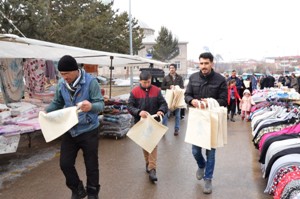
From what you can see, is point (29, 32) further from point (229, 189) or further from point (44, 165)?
point (229, 189)

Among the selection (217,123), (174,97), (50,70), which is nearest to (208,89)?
(217,123)

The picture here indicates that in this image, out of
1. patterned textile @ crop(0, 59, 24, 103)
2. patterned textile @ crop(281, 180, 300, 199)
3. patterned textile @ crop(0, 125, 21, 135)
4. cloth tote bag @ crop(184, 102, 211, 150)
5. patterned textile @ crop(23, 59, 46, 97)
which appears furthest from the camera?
patterned textile @ crop(23, 59, 46, 97)

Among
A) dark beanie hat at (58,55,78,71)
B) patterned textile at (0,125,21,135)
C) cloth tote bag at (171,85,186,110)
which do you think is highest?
dark beanie hat at (58,55,78,71)

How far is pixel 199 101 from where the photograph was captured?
3.94m

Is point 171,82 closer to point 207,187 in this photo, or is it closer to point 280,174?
point 207,187

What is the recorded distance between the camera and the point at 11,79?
800 cm

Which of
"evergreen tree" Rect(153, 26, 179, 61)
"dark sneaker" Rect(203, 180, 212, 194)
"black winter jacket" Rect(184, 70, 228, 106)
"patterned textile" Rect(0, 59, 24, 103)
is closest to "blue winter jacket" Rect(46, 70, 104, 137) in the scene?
"black winter jacket" Rect(184, 70, 228, 106)

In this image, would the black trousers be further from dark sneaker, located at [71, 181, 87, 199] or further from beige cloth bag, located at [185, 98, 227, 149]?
beige cloth bag, located at [185, 98, 227, 149]

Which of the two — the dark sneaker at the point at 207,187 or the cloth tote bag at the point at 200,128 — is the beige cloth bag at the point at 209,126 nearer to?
the cloth tote bag at the point at 200,128

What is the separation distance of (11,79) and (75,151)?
5.46 metres

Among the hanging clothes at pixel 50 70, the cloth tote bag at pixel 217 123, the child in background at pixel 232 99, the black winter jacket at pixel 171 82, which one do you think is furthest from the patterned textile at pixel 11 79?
the child in background at pixel 232 99

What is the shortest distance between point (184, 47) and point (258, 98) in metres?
55.8

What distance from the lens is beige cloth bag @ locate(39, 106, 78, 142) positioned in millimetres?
3170

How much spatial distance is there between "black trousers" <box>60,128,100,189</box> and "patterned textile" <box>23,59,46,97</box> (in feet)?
19.3
